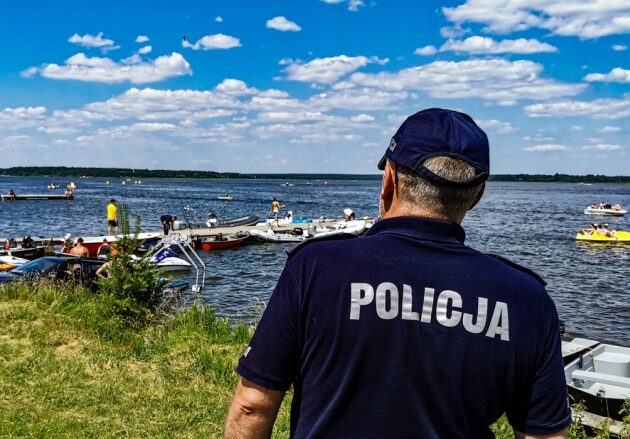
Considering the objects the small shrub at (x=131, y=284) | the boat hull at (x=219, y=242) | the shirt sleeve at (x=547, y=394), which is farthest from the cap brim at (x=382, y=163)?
the boat hull at (x=219, y=242)

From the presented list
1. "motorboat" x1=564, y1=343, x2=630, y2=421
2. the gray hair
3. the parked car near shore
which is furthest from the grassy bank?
the gray hair

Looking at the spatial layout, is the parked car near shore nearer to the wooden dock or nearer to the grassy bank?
the grassy bank

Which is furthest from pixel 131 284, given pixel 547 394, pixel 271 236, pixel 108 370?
pixel 271 236

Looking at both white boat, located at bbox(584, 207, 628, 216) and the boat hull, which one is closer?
the boat hull

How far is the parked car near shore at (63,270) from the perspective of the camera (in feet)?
49.7

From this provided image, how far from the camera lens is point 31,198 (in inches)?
3578

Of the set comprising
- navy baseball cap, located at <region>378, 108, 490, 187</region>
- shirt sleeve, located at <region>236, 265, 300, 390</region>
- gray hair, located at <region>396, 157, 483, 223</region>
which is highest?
navy baseball cap, located at <region>378, 108, 490, 187</region>

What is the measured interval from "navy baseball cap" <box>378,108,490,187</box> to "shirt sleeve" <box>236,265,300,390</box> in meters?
0.58

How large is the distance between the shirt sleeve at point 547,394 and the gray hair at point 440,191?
0.47 metres

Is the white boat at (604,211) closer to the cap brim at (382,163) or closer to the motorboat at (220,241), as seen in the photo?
the motorboat at (220,241)

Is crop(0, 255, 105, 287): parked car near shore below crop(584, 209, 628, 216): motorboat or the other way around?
the other way around

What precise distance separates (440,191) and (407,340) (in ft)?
1.71

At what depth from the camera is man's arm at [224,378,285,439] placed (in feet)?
6.67

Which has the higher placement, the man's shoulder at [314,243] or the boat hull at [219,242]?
the man's shoulder at [314,243]
